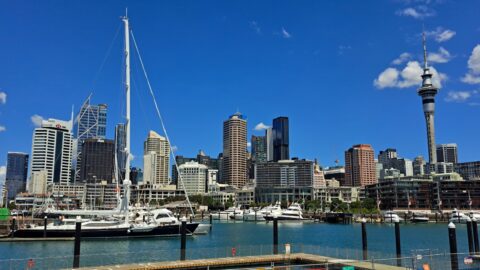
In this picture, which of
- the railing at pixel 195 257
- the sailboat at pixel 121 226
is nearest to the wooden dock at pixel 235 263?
the railing at pixel 195 257

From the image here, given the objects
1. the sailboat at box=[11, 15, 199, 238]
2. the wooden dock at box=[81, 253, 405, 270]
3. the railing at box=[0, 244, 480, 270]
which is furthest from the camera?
the sailboat at box=[11, 15, 199, 238]

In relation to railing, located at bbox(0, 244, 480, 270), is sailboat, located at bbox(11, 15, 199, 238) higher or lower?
higher

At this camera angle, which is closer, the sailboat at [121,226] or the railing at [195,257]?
the railing at [195,257]

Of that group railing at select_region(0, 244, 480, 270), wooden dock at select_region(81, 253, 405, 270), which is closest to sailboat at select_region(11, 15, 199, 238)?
railing at select_region(0, 244, 480, 270)

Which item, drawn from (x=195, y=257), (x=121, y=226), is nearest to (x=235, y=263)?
(x=195, y=257)

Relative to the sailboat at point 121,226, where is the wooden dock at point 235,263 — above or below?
below

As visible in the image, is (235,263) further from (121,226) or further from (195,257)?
(121,226)

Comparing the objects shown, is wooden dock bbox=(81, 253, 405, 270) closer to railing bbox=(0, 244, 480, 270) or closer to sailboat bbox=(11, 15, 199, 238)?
railing bbox=(0, 244, 480, 270)

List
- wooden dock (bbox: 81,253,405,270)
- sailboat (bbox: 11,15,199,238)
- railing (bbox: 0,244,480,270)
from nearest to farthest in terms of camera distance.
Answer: wooden dock (bbox: 81,253,405,270)
railing (bbox: 0,244,480,270)
sailboat (bbox: 11,15,199,238)

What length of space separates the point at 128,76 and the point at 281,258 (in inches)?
1663

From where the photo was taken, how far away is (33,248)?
2525 inches

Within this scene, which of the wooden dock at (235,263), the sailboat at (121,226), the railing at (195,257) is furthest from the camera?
the sailboat at (121,226)

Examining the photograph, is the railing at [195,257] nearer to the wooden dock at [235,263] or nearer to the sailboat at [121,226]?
the wooden dock at [235,263]

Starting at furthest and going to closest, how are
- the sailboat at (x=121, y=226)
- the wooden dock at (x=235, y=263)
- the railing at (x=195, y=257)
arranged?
1. the sailboat at (x=121, y=226)
2. the railing at (x=195, y=257)
3. the wooden dock at (x=235, y=263)
